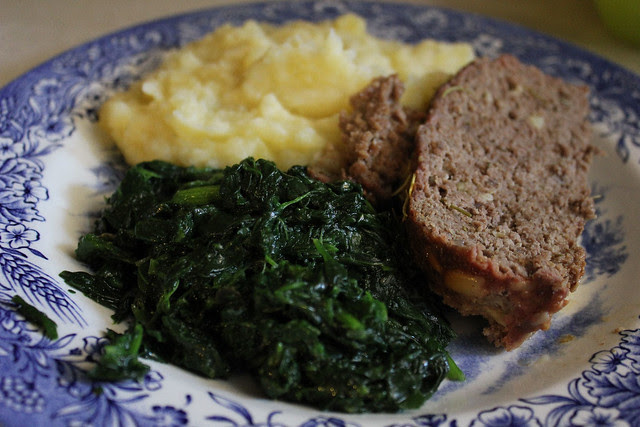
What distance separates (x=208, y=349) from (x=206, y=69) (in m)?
3.21

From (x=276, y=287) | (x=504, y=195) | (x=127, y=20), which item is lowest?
(x=276, y=287)

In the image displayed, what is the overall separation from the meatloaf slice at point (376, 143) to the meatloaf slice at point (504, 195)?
0.81 feet

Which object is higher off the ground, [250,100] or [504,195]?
[250,100]

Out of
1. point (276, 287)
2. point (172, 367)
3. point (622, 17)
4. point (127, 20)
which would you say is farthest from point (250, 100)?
point (622, 17)

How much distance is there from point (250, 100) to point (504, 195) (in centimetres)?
253

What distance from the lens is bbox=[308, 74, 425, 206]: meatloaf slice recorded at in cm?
500

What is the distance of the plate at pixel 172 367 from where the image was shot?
11.0 feet

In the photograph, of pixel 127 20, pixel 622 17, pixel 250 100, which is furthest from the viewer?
pixel 127 20

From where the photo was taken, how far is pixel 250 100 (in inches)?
221

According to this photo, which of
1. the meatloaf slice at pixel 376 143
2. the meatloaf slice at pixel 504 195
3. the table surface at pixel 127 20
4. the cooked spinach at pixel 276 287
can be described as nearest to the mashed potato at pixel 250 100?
the meatloaf slice at pixel 376 143

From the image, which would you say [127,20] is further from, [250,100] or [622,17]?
[622,17]

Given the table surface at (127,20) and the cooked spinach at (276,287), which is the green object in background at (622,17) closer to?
the table surface at (127,20)

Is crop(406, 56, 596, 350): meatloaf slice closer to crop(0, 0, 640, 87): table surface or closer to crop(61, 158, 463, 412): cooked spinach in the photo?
crop(61, 158, 463, 412): cooked spinach

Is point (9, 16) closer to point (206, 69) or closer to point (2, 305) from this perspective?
point (206, 69)
